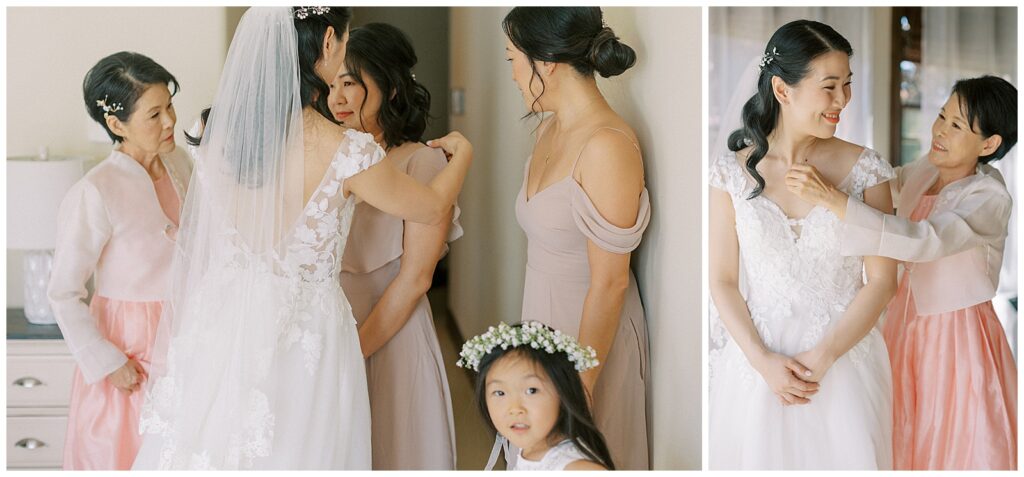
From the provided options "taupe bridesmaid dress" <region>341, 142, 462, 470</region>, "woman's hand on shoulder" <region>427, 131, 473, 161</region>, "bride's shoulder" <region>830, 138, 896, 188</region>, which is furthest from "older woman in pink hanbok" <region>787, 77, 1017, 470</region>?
"taupe bridesmaid dress" <region>341, 142, 462, 470</region>

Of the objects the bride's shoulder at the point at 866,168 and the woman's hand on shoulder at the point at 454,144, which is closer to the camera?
the bride's shoulder at the point at 866,168

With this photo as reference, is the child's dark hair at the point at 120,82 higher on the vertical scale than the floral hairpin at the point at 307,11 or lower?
lower

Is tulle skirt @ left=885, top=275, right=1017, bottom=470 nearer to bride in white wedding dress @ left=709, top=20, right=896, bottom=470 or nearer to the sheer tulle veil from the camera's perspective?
bride in white wedding dress @ left=709, top=20, right=896, bottom=470

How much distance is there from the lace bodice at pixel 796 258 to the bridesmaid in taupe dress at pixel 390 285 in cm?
73

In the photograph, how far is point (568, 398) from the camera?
1.92 m

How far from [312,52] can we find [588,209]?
27.1 inches

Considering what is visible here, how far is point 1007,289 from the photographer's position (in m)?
2.96

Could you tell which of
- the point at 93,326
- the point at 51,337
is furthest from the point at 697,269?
the point at 51,337

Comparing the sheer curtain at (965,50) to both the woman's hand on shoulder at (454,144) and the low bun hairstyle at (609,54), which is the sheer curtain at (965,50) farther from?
the woman's hand on shoulder at (454,144)

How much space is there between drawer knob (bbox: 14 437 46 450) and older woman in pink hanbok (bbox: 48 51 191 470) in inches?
12.8

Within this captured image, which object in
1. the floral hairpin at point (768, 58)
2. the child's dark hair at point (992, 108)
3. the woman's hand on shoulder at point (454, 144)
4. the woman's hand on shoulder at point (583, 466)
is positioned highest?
the floral hairpin at point (768, 58)

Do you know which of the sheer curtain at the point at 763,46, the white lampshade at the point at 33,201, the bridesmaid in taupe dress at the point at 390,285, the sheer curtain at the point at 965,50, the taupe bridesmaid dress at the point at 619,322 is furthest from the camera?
the sheer curtain at the point at 763,46

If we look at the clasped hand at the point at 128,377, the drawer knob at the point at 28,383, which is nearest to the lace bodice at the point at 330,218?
the clasped hand at the point at 128,377

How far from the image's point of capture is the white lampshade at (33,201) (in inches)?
106
